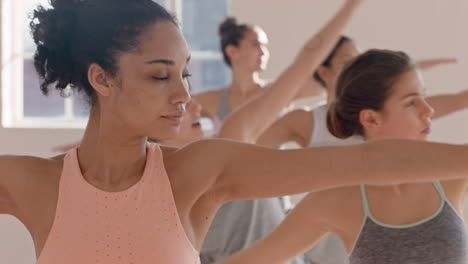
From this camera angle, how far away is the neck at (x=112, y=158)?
5.34 ft

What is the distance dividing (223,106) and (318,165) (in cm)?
306

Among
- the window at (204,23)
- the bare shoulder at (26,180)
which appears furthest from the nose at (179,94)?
the window at (204,23)

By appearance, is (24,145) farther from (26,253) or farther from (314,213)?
(314,213)

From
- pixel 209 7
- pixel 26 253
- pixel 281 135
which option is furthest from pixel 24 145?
pixel 281 135

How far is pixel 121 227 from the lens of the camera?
1.56 m

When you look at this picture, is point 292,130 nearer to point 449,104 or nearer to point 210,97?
point 449,104

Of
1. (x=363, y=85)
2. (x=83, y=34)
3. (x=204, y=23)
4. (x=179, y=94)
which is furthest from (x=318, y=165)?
(x=204, y=23)

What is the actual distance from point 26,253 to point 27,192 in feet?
13.9

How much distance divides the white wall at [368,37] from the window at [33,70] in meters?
0.24

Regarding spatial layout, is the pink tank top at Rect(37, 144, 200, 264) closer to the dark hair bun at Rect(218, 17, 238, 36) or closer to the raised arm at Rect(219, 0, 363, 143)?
the raised arm at Rect(219, 0, 363, 143)

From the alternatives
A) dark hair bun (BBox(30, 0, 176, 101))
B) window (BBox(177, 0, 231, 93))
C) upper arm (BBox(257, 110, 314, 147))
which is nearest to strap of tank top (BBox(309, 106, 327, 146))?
upper arm (BBox(257, 110, 314, 147))

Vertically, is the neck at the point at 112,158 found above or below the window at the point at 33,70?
above

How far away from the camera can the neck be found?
1628 mm

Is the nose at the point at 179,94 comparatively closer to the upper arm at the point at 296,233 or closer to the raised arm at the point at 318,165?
the raised arm at the point at 318,165
